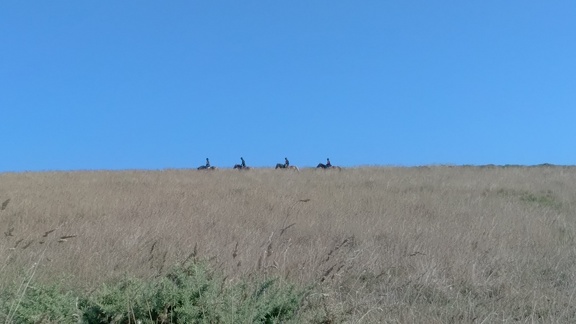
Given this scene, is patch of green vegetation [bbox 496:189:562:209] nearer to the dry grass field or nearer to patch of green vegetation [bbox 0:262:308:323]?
the dry grass field

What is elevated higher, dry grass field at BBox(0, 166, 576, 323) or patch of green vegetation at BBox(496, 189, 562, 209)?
patch of green vegetation at BBox(496, 189, 562, 209)

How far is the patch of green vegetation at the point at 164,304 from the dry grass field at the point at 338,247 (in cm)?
19

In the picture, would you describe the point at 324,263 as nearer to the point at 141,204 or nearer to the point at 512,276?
the point at 512,276

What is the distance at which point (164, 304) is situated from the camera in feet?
12.6

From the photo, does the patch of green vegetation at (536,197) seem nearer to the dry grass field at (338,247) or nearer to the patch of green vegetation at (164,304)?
the dry grass field at (338,247)

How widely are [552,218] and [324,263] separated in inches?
224

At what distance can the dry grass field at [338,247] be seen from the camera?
4.90 metres

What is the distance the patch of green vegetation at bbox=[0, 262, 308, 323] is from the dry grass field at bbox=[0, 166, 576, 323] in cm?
19

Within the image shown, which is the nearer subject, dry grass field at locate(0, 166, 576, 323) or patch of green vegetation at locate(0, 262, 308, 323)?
patch of green vegetation at locate(0, 262, 308, 323)

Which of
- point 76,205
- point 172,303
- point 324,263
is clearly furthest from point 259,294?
point 76,205

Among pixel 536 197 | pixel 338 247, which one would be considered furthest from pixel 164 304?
pixel 536 197

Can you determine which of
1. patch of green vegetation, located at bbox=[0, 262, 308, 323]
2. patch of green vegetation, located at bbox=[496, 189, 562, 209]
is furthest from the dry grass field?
patch of green vegetation, located at bbox=[496, 189, 562, 209]

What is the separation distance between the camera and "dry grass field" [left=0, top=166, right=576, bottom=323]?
4.90m

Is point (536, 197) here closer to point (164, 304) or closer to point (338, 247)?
point (338, 247)
